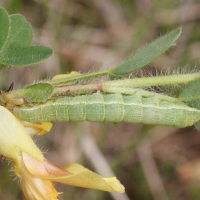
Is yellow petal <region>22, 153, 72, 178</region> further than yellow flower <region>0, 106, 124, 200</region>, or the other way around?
yellow petal <region>22, 153, 72, 178</region>

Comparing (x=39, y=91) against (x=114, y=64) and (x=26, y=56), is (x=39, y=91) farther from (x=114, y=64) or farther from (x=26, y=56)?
(x=114, y=64)

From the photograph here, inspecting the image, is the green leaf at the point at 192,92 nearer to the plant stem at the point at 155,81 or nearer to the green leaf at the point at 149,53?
the plant stem at the point at 155,81

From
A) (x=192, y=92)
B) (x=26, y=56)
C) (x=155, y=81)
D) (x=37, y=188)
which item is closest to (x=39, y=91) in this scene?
(x=26, y=56)

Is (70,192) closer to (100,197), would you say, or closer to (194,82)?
(100,197)

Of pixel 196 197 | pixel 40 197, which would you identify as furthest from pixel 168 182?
pixel 40 197

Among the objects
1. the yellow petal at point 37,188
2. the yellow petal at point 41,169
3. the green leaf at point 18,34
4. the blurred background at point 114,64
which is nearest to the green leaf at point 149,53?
the green leaf at point 18,34

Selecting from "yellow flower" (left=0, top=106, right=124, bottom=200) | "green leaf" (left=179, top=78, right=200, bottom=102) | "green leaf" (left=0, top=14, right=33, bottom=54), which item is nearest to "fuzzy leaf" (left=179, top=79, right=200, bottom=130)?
"green leaf" (left=179, top=78, right=200, bottom=102)

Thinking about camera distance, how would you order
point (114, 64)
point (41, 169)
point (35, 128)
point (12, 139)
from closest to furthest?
point (12, 139) < point (41, 169) < point (35, 128) < point (114, 64)

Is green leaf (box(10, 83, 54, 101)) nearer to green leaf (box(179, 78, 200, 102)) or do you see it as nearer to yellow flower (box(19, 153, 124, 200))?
yellow flower (box(19, 153, 124, 200))
